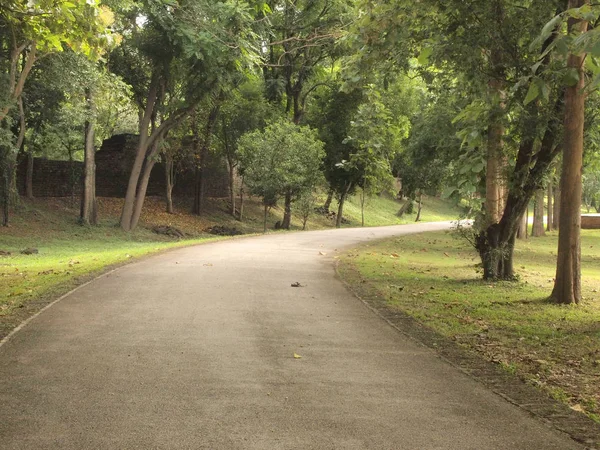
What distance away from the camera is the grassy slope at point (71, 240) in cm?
1111

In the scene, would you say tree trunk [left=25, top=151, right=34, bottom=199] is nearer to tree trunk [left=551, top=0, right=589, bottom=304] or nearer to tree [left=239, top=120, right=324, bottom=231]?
tree [left=239, top=120, right=324, bottom=231]

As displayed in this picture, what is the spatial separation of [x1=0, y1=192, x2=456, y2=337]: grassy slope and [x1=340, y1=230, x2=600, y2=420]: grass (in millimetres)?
5573

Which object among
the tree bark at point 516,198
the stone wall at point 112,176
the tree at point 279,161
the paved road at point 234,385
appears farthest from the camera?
the tree at point 279,161

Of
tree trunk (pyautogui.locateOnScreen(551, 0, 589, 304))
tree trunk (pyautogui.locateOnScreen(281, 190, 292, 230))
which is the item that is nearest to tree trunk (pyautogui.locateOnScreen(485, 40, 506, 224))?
tree trunk (pyautogui.locateOnScreen(551, 0, 589, 304))

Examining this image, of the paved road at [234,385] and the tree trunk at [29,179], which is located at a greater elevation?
the tree trunk at [29,179]

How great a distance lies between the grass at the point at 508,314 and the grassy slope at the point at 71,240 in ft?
18.3

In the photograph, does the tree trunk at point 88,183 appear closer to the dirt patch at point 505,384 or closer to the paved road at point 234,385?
the paved road at point 234,385

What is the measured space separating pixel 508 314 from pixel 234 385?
18.8 ft

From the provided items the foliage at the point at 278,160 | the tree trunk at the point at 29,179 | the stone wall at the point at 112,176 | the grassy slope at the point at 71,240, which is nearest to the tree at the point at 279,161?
the foliage at the point at 278,160

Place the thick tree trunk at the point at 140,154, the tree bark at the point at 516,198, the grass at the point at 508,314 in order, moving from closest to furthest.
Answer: the grass at the point at 508,314, the tree bark at the point at 516,198, the thick tree trunk at the point at 140,154

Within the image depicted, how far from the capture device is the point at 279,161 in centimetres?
3183

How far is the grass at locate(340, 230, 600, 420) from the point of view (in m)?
6.25

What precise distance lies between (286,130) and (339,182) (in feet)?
29.4

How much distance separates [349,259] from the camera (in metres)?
18.0
